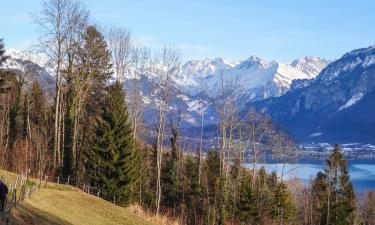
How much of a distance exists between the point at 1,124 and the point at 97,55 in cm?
2027

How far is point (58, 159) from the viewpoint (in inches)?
2016

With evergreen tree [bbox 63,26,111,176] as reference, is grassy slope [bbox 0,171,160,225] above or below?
below

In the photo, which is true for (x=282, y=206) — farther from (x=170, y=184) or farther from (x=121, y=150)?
(x=121, y=150)

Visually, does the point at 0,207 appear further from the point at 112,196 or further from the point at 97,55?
the point at 97,55

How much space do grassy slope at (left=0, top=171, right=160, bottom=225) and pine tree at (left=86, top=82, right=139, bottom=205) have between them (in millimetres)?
6682

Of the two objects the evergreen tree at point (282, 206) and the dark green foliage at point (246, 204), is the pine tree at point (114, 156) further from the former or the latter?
the evergreen tree at point (282, 206)

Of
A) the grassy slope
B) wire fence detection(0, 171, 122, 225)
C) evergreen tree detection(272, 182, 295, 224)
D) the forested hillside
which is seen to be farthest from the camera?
evergreen tree detection(272, 182, 295, 224)

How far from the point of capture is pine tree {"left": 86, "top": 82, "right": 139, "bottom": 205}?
48.4 meters

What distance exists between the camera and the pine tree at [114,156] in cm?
4841

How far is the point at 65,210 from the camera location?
106ft

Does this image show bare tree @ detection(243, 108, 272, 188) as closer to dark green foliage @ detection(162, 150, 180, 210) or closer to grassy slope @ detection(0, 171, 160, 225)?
dark green foliage @ detection(162, 150, 180, 210)

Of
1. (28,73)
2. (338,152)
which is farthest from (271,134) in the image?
(28,73)

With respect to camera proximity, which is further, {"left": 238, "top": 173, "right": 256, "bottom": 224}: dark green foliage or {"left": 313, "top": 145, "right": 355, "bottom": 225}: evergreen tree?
{"left": 313, "top": 145, "right": 355, "bottom": 225}: evergreen tree

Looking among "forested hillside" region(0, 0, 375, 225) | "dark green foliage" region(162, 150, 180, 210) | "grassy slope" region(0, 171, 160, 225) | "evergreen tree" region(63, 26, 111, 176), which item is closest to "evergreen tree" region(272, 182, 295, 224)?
"forested hillside" region(0, 0, 375, 225)
